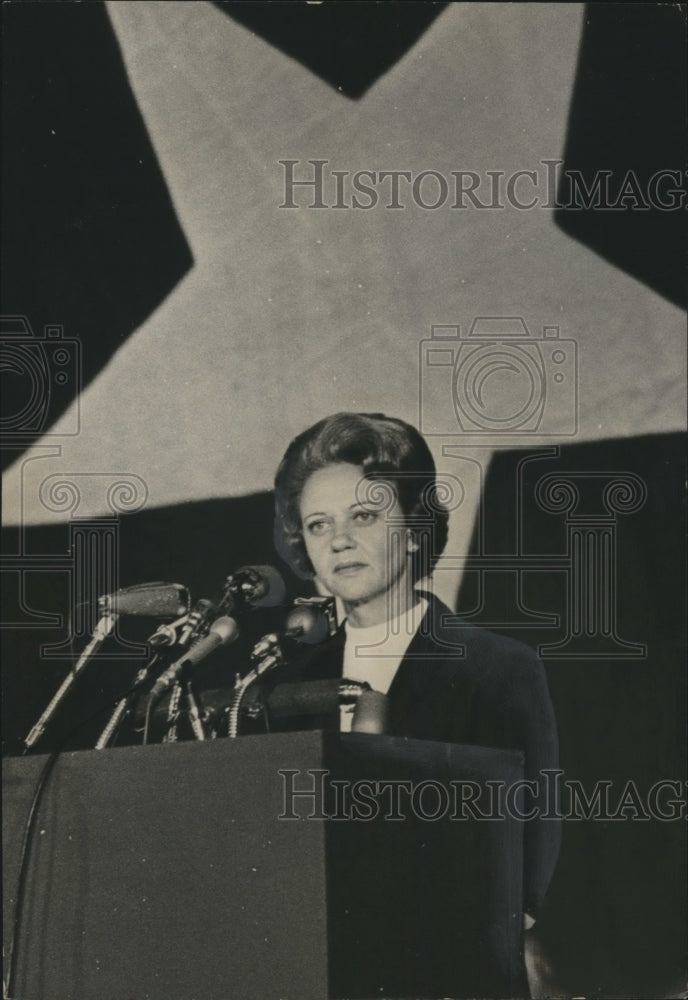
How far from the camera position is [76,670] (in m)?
3.01

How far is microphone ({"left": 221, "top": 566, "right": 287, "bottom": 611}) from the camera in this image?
2.98 m

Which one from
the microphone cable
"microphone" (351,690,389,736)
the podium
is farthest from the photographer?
"microphone" (351,690,389,736)

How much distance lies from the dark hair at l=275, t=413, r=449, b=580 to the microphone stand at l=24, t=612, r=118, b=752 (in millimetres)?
442

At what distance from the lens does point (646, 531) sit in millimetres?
3025

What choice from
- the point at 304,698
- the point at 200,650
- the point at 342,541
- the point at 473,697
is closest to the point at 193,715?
the point at 200,650

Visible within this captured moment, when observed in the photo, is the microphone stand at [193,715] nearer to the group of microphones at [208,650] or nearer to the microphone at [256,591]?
the group of microphones at [208,650]

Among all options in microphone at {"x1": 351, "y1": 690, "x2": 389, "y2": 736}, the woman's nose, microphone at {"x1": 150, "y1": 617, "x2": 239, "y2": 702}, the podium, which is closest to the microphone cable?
the podium

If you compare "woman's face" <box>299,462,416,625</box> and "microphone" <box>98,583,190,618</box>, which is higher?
"woman's face" <box>299,462,416,625</box>

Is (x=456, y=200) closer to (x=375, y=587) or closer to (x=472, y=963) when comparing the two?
(x=375, y=587)

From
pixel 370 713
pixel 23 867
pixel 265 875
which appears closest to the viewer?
pixel 265 875

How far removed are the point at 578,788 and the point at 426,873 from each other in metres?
0.48

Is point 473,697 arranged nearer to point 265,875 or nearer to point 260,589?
point 260,589

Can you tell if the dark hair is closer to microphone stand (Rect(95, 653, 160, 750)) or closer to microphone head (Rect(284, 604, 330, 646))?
microphone head (Rect(284, 604, 330, 646))

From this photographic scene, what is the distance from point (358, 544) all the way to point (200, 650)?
17.2 inches
